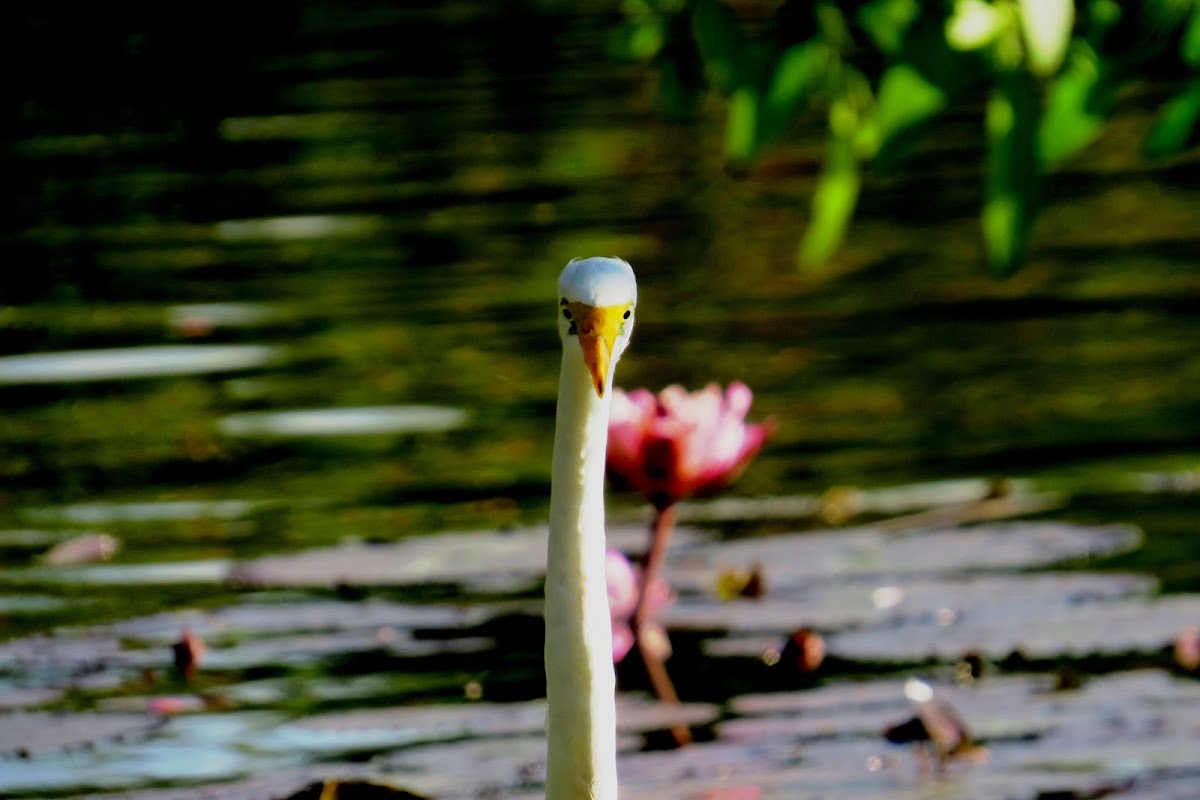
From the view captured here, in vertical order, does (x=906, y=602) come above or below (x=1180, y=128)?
above

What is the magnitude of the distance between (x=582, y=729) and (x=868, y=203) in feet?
32.5

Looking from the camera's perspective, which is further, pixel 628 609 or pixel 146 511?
pixel 146 511

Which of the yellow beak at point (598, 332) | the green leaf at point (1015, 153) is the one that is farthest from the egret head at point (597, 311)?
the green leaf at point (1015, 153)

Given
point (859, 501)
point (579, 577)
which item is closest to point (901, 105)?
point (579, 577)

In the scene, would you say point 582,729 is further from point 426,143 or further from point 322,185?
point 426,143

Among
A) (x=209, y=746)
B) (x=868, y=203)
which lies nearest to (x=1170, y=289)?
(x=868, y=203)

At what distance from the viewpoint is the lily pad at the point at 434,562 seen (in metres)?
6.59

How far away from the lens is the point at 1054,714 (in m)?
5.31

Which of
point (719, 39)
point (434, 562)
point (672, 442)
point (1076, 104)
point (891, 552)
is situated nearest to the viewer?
point (1076, 104)

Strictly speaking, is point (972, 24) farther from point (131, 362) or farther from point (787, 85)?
point (131, 362)

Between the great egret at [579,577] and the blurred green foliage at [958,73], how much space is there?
42 cm

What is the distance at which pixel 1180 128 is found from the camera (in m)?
3.46

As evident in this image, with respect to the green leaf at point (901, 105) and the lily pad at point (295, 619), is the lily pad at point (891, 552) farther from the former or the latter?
the green leaf at point (901, 105)

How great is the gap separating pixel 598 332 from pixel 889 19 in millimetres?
699
